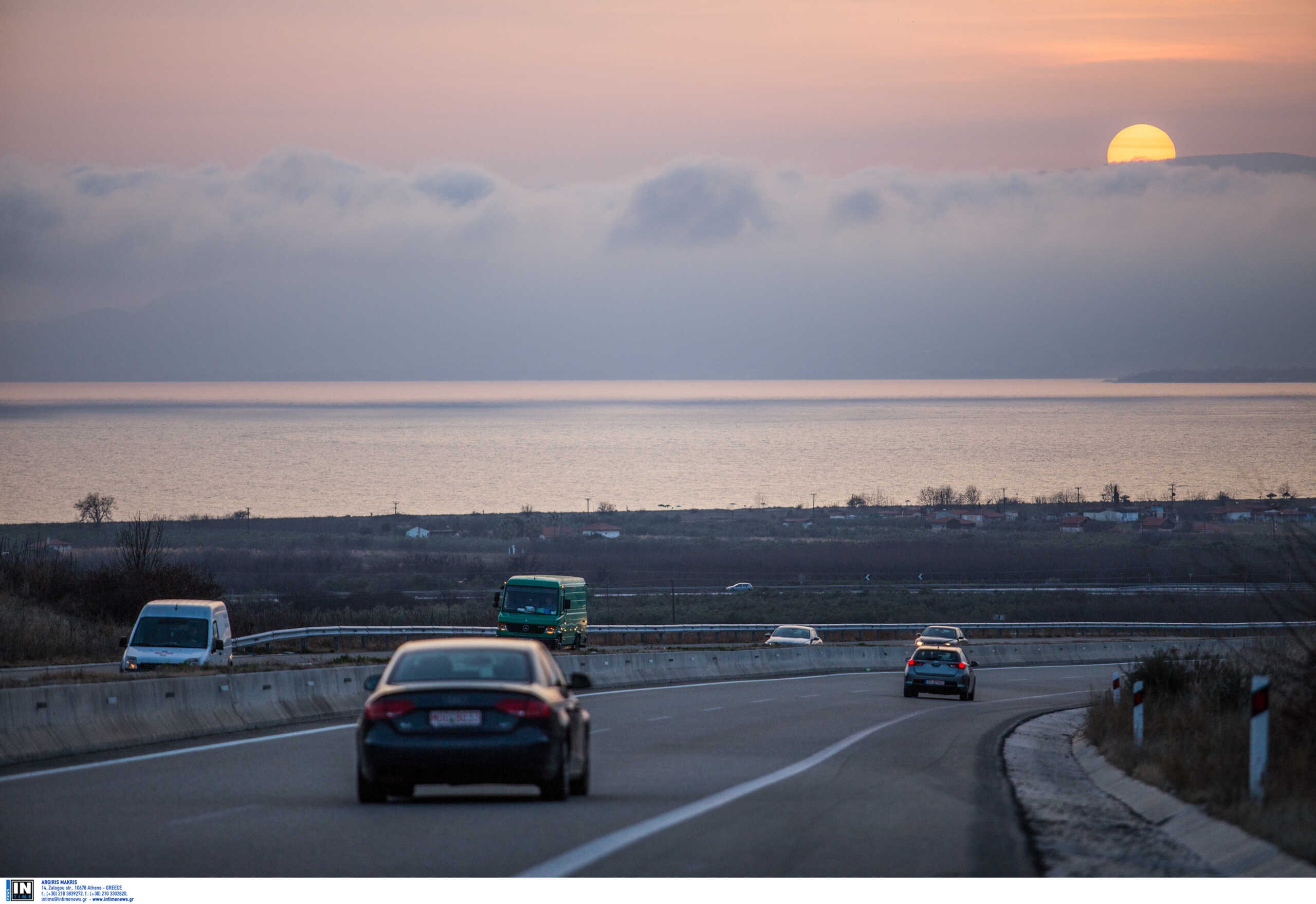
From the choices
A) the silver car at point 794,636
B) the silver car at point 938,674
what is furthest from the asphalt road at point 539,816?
the silver car at point 794,636

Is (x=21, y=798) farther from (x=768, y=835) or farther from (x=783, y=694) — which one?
(x=783, y=694)

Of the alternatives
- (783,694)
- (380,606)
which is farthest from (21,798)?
(380,606)

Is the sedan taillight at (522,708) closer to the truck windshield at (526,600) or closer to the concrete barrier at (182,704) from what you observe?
the concrete barrier at (182,704)

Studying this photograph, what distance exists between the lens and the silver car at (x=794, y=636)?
53500 millimetres

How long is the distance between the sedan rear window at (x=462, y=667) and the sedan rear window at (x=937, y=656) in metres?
24.6

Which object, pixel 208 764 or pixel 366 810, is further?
pixel 208 764

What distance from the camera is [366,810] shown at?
11.6 m

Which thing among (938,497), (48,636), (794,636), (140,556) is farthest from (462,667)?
(938,497)

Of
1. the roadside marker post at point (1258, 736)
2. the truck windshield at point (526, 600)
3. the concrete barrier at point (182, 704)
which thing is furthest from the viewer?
the truck windshield at point (526, 600)

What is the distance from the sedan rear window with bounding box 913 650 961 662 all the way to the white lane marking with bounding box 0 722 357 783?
18.2 m

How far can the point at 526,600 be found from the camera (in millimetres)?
45250

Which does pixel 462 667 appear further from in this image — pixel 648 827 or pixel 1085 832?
pixel 1085 832

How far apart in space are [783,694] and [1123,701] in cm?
1178

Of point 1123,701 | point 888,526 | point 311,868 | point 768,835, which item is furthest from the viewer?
point 888,526
